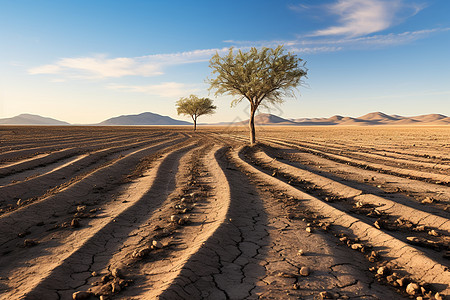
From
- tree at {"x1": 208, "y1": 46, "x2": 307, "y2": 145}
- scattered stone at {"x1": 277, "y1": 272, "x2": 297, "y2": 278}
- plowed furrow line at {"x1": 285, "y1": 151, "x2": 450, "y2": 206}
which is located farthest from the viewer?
tree at {"x1": 208, "y1": 46, "x2": 307, "y2": 145}

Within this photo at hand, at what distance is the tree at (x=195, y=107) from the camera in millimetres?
49725

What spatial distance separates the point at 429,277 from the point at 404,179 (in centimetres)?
509

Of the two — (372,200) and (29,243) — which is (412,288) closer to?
(372,200)

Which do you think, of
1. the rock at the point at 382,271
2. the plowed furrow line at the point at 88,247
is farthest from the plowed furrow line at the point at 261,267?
the plowed furrow line at the point at 88,247

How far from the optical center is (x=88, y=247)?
3094mm

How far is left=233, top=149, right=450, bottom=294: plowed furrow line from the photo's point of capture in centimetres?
250

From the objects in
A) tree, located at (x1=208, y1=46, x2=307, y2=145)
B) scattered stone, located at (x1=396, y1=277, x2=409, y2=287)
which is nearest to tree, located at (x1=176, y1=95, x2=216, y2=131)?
tree, located at (x1=208, y1=46, x2=307, y2=145)

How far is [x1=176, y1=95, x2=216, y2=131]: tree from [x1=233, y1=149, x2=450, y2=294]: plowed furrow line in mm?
45937

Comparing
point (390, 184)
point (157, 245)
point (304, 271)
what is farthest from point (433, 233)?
point (157, 245)

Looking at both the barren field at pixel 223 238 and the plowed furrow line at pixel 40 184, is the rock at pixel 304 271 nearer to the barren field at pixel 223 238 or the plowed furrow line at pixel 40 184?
the barren field at pixel 223 238

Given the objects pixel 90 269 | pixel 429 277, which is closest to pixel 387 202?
pixel 429 277

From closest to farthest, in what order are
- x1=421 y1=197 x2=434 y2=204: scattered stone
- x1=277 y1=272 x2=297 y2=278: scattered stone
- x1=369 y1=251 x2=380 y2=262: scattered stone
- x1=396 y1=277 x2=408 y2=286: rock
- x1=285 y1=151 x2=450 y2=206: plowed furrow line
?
x1=396 y1=277 x2=408 y2=286: rock < x1=277 y1=272 x2=297 y2=278: scattered stone < x1=369 y1=251 x2=380 y2=262: scattered stone < x1=421 y1=197 x2=434 y2=204: scattered stone < x1=285 y1=151 x2=450 y2=206: plowed furrow line

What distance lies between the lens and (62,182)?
20.5ft

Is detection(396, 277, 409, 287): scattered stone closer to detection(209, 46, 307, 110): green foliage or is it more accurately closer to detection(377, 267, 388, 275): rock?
detection(377, 267, 388, 275): rock
